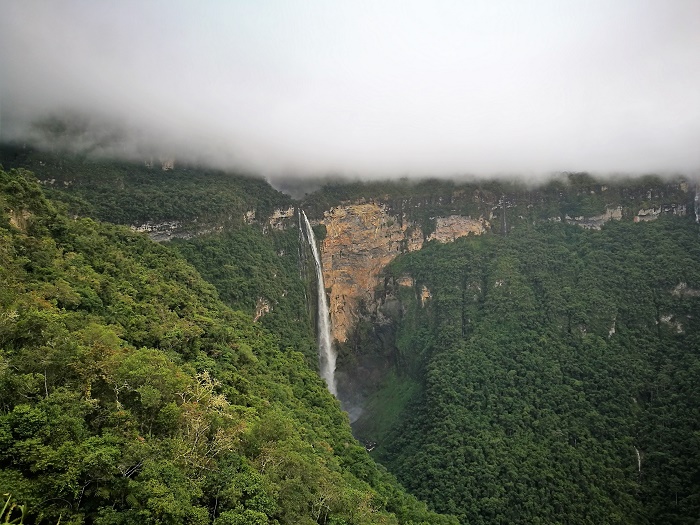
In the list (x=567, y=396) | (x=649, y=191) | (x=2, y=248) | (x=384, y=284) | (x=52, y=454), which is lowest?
(x=567, y=396)

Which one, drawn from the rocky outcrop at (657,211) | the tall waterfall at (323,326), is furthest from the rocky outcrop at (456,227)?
the rocky outcrop at (657,211)

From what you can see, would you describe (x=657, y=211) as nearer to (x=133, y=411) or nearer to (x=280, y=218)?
(x=280, y=218)

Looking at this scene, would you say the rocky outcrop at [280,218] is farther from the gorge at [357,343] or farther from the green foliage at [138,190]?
the green foliage at [138,190]

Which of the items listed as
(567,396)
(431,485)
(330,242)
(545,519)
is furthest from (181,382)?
(330,242)

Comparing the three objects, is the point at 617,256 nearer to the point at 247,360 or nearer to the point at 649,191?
the point at 649,191

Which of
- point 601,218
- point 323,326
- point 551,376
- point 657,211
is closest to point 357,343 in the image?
point 323,326

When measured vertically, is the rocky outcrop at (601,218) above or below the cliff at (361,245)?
above
